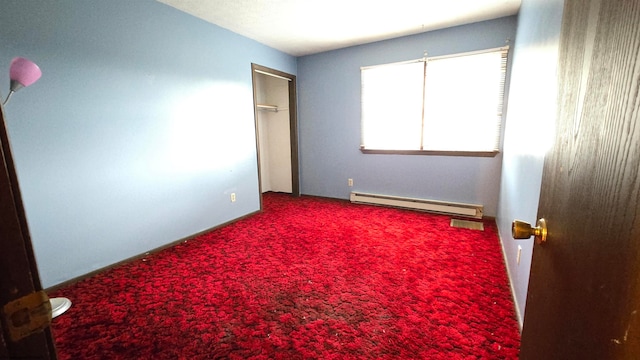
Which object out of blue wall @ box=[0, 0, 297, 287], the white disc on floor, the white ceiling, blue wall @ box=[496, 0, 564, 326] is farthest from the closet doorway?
blue wall @ box=[496, 0, 564, 326]

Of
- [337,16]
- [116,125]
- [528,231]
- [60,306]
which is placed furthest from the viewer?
[337,16]

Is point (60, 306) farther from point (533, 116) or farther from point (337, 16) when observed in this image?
point (337, 16)

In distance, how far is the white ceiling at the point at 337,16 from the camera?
2.58 metres

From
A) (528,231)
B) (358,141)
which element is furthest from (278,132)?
(528,231)

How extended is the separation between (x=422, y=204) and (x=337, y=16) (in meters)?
2.57

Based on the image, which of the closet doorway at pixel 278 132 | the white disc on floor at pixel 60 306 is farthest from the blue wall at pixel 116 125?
the closet doorway at pixel 278 132

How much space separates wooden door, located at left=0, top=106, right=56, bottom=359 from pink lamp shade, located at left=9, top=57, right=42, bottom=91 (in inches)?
65.4

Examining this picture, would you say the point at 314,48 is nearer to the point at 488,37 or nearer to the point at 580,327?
the point at 488,37

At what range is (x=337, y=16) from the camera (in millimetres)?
2855

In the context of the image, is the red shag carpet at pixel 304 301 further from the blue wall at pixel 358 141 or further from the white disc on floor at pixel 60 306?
the blue wall at pixel 358 141

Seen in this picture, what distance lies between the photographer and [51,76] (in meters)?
1.90

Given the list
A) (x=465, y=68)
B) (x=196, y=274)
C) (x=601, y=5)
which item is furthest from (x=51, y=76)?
(x=465, y=68)

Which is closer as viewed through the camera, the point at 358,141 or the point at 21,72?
the point at 21,72

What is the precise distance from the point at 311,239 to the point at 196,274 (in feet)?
3.78
